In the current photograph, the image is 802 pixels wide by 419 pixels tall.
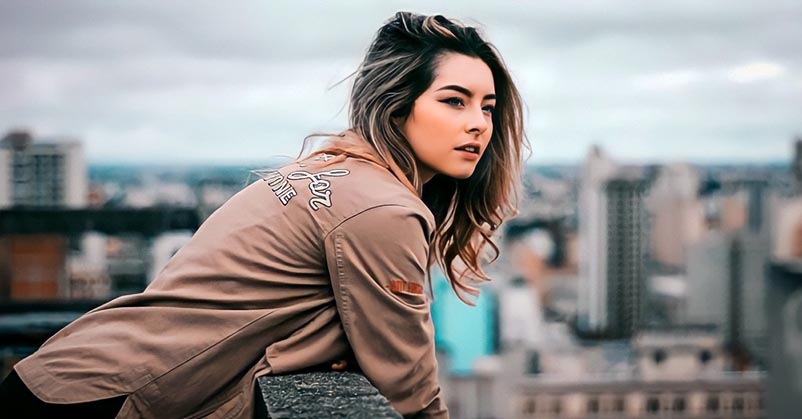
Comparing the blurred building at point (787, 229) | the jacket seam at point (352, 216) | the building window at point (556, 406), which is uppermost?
the jacket seam at point (352, 216)

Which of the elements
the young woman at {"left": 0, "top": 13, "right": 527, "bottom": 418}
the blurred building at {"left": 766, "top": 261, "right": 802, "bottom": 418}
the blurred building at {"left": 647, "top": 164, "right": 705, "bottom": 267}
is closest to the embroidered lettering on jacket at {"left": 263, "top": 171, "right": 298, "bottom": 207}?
the young woman at {"left": 0, "top": 13, "right": 527, "bottom": 418}

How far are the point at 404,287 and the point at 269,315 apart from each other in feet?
0.55

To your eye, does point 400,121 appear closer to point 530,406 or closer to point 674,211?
point 530,406

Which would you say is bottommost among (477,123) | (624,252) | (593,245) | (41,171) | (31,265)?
(624,252)

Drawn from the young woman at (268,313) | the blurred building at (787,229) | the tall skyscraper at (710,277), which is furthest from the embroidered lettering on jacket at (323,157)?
the tall skyscraper at (710,277)

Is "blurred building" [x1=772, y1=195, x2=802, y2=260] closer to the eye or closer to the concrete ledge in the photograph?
the eye

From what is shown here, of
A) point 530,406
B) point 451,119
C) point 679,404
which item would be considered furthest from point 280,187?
point 679,404

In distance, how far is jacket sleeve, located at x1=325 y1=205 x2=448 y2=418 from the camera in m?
1.32

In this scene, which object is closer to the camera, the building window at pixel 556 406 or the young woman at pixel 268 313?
the young woman at pixel 268 313

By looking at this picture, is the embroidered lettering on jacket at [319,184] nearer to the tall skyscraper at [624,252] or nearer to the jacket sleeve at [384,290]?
the jacket sleeve at [384,290]

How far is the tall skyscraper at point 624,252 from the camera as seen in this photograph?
47.3 metres

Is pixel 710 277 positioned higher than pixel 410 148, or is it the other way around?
pixel 410 148

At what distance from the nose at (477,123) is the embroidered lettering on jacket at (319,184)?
0.23m

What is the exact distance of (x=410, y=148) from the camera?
1578mm
